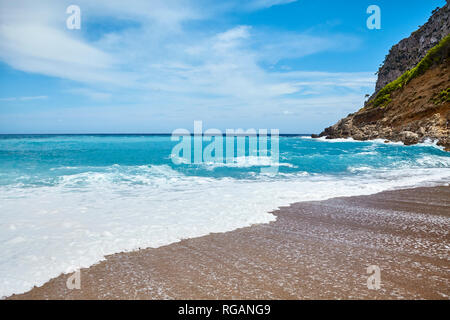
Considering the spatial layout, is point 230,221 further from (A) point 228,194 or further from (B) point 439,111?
(B) point 439,111

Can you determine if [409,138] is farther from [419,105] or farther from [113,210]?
[113,210]

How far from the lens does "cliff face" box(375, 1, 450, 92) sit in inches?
2500

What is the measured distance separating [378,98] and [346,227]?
6463 cm

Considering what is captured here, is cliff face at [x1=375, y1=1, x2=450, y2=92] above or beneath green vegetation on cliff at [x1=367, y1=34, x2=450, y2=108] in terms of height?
above

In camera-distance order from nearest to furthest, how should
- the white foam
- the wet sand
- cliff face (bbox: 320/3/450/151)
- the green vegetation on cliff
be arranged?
the wet sand
the white foam
cliff face (bbox: 320/3/450/151)
the green vegetation on cliff

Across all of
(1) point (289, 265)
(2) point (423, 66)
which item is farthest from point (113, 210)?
(2) point (423, 66)

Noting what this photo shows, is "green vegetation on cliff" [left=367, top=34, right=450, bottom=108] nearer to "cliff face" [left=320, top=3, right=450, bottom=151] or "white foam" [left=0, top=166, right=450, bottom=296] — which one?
"cliff face" [left=320, top=3, right=450, bottom=151]

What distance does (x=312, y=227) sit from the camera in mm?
5910

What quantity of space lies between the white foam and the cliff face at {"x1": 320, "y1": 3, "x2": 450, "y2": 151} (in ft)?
88.8

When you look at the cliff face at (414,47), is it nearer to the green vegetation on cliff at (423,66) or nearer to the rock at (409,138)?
the green vegetation on cliff at (423,66)

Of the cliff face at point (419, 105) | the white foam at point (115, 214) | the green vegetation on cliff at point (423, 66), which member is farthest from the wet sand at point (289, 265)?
the green vegetation on cliff at point (423, 66)

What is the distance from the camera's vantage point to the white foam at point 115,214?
14.8 ft

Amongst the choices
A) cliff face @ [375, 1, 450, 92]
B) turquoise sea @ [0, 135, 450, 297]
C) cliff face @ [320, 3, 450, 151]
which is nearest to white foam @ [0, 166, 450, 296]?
turquoise sea @ [0, 135, 450, 297]
